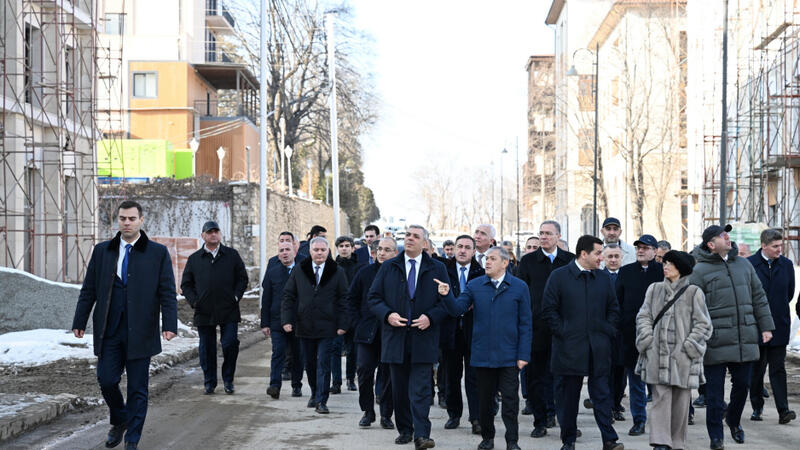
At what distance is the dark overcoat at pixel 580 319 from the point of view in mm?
9164

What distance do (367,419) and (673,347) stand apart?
10.9ft

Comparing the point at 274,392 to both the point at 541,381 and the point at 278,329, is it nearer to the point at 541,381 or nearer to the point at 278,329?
the point at 278,329

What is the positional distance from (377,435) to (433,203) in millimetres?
121577

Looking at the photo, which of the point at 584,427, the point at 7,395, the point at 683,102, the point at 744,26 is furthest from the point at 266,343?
the point at 683,102

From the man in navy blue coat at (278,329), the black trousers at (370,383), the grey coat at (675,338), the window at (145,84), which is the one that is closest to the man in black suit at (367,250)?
the man in navy blue coat at (278,329)

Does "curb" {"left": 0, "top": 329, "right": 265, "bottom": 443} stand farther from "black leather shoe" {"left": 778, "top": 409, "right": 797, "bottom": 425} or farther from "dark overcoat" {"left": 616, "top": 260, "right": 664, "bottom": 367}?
"black leather shoe" {"left": 778, "top": 409, "right": 797, "bottom": 425}

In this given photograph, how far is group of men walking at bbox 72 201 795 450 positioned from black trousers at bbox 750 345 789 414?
1cm

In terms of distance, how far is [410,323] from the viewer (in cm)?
946

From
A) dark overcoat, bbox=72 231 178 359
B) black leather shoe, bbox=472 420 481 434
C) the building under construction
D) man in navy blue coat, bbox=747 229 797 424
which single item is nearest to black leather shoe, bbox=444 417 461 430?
black leather shoe, bbox=472 420 481 434

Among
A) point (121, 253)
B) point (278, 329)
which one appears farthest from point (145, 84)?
point (121, 253)

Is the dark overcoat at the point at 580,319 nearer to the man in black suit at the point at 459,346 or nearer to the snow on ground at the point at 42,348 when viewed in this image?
the man in black suit at the point at 459,346

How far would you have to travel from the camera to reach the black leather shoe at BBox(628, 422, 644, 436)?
1029cm

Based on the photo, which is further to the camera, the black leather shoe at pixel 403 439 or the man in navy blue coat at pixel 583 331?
the black leather shoe at pixel 403 439

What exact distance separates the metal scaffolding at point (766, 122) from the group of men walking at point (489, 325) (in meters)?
18.9
